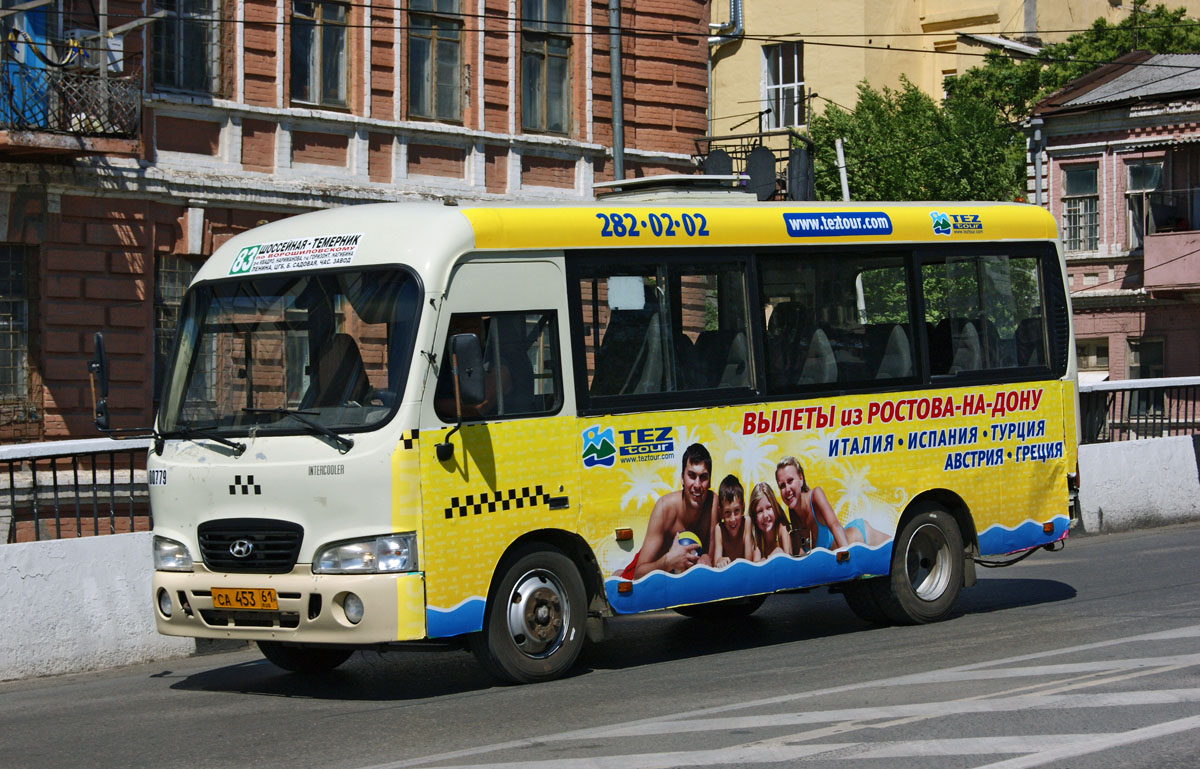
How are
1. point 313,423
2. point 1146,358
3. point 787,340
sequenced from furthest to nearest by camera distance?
1. point 1146,358
2. point 787,340
3. point 313,423

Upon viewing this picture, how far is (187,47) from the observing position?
21.4 meters

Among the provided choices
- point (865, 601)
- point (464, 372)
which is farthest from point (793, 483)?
point (464, 372)

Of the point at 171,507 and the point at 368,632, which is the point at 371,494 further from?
the point at 171,507

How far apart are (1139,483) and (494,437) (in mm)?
12557

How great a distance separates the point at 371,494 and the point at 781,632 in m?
4.04

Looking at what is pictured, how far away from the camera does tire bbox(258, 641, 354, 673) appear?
35.4ft

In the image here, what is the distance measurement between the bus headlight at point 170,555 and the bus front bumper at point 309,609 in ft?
0.37

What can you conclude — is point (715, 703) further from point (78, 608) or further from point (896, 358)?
point (78, 608)

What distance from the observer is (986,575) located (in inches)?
625

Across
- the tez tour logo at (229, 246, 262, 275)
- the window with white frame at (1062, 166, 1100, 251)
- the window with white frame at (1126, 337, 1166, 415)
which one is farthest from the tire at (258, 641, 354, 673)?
the window with white frame at (1062, 166, 1100, 251)

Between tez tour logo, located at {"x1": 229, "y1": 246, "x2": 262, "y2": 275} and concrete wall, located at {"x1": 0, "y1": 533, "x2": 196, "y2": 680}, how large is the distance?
2.73m

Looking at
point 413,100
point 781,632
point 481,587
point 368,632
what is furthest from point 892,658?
point 413,100

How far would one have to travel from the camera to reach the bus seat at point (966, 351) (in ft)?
41.1

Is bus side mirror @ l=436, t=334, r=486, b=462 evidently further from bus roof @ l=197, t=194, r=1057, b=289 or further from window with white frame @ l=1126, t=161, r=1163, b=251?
window with white frame @ l=1126, t=161, r=1163, b=251
